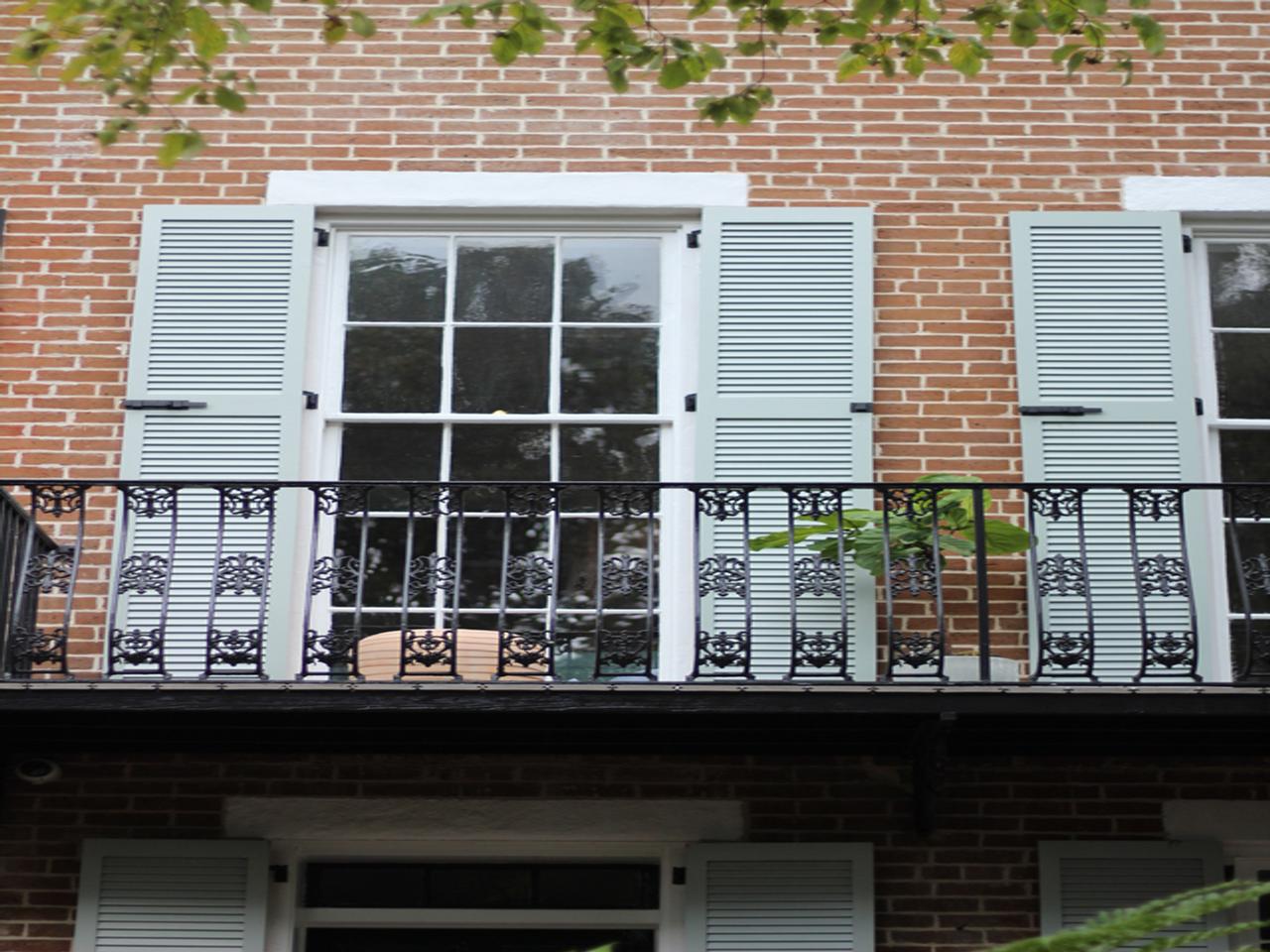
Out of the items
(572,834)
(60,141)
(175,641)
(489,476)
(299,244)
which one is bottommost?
(572,834)

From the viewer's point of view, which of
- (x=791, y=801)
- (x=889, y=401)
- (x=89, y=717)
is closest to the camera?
(x=89, y=717)

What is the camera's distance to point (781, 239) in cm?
761

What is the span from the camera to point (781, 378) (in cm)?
745

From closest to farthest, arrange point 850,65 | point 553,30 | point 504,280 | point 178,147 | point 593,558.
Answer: point 178,147, point 553,30, point 850,65, point 593,558, point 504,280

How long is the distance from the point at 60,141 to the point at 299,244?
1.22m

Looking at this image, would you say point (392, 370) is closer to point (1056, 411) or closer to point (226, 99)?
point (226, 99)

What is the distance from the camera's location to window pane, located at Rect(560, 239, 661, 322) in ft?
25.6

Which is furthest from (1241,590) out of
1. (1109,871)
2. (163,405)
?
(163,405)

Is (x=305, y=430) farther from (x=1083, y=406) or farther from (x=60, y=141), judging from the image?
(x=1083, y=406)

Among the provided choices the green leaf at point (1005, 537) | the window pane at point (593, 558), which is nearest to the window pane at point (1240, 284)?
the green leaf at point (1005, 537)

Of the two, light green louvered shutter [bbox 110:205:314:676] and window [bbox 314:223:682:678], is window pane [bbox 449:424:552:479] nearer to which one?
window [bbox 314:223:682:678]

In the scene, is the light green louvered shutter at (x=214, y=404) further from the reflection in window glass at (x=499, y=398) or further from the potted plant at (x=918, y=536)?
the potted plant at (x=918, y=536)

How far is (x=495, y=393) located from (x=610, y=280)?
0.71 meters

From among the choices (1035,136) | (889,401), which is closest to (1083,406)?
(889,401)
